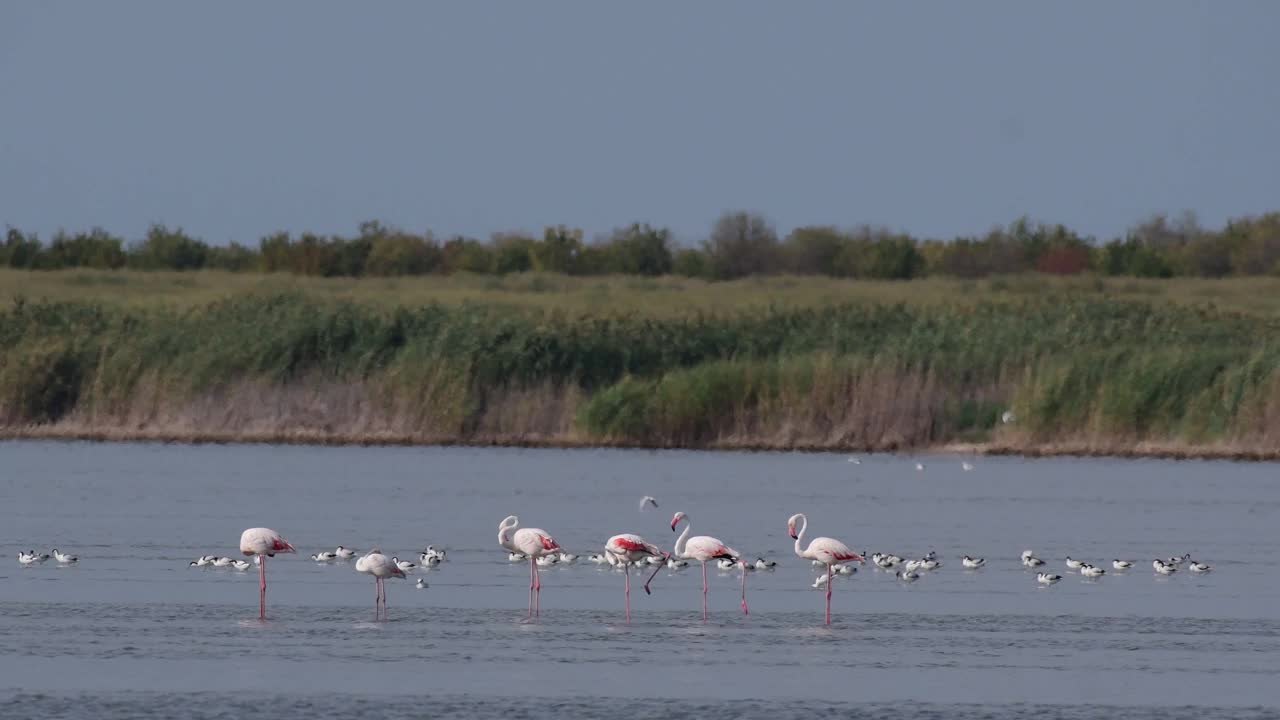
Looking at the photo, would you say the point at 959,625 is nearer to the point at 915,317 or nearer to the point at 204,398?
the point at 204,398

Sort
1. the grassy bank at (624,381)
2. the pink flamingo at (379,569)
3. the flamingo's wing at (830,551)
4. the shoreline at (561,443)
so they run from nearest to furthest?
the pink flamingo at (379,569), the flamingo's wing at (830,551), the shoreline at (561,443), the grassy bank at (624,381)

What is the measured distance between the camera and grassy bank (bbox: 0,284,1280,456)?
1489 inches

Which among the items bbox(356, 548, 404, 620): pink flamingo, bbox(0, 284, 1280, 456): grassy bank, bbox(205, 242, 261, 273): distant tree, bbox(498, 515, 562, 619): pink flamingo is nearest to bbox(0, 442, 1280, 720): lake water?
bbox(356, 548, 404, 620): pink flamingo

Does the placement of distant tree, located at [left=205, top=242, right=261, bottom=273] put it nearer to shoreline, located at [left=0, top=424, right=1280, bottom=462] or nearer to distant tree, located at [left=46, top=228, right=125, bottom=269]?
distant tree, located at [left=46, top=228, right=125, bottom=269]

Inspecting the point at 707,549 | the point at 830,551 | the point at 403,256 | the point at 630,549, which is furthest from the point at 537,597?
the point at 403,256

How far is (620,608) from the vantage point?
1861 cm

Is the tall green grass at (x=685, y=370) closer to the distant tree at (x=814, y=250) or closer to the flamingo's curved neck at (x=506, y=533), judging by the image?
the flamingo's curved neck at (x=506, y=533)

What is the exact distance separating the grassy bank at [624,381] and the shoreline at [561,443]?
0.17ft

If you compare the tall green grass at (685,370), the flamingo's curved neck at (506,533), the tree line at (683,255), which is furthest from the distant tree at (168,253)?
the flamingo's curved neck at (506,533)

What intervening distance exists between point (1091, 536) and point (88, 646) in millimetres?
13525

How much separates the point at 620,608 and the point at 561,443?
20522mm

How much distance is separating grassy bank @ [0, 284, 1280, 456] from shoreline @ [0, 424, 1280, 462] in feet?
0.17

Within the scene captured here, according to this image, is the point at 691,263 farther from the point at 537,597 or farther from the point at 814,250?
the point at 537,597

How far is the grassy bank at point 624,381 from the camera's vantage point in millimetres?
37812
